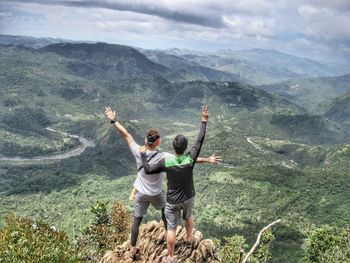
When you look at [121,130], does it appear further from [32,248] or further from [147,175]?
[32,248]

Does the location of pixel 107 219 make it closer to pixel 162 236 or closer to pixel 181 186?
pixel 162 236

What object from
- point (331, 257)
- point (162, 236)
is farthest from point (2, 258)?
point (331, 257)

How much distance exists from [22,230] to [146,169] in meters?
15.2

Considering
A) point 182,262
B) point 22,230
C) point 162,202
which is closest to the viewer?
point 162,202

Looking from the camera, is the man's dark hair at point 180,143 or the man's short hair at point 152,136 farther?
the man's short hair at point 152,136

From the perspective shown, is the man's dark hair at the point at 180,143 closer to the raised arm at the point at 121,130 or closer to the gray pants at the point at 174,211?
the raised arm at the point at 121,130

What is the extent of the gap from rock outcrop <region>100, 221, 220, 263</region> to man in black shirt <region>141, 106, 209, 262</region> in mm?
3335

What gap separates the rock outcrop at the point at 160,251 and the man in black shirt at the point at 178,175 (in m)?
3.34

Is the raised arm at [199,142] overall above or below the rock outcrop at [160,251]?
above

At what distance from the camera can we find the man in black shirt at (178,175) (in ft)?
68.0

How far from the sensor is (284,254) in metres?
158

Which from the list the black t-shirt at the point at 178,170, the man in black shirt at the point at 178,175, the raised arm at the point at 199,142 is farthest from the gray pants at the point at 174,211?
the raised arm at the point at 199,142

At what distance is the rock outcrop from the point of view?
25.6 meters

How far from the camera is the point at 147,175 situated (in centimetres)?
2188
